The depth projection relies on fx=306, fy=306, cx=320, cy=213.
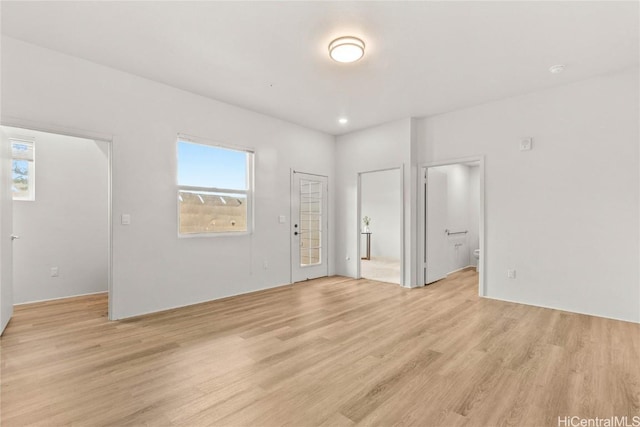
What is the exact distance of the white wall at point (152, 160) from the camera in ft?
10.6

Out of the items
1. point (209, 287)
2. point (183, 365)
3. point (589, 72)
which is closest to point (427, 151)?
point (589, 72)

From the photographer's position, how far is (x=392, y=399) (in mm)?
2037

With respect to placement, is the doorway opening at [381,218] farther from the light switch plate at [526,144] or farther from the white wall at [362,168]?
the light switch plate at [526,144]

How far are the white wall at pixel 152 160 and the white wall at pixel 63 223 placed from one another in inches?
70.1

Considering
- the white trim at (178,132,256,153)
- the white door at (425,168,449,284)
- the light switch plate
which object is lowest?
the white door at (425,168,449,284)

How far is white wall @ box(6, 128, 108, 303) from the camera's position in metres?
4.39

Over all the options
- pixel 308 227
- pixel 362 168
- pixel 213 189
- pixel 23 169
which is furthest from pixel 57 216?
pixel 362 168

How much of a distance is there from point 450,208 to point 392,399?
5347 millimetres

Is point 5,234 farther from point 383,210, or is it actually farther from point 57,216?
point 383,210

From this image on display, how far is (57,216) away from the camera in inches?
183

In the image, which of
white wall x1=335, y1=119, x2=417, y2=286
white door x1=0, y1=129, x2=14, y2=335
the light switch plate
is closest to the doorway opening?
white wall x1=335, y1=119, x2=417, y2=286

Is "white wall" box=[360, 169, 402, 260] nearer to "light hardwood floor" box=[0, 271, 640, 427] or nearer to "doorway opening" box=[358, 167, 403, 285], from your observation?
"doorway opening" box=[358, 167, 403, 285]

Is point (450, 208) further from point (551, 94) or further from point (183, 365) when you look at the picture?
point (183, 365)

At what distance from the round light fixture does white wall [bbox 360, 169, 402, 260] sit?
590cm
